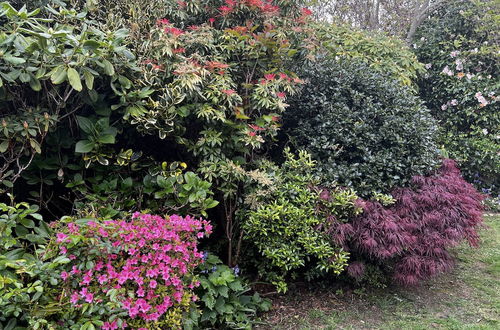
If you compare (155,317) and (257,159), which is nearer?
(155,317)

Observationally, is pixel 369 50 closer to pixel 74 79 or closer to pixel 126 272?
pixel 74 79

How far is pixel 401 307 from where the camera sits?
9.95ft

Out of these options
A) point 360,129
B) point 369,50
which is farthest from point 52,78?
point 369,50

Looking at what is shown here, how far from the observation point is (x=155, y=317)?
1.88m

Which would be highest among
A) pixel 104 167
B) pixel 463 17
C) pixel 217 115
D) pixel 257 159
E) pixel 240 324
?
pixel 463 17

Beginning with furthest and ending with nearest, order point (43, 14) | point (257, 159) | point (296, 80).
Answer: point (257, 159), point (296, 80), point (43, 14)

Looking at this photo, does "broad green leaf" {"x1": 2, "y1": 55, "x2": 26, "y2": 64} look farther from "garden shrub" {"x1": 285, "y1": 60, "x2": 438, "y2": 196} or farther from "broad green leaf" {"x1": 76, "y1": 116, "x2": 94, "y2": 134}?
"garden shrub" {"x1": 285, "y1": 60, "x2": 438, "y2": 196}

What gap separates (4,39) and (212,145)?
4.50 ft

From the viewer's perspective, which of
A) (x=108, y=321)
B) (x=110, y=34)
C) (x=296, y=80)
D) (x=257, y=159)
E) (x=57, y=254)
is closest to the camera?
(x=108, y=321)

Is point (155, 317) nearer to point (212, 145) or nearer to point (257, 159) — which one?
point (212, 145)

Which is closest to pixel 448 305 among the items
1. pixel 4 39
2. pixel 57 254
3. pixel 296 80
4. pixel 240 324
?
pixel 240 324

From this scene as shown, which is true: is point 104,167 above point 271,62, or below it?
below

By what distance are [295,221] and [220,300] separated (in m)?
0.79

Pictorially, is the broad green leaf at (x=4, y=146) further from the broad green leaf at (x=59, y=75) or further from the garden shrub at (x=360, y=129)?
the garden shrub at (x=360, y=129)
